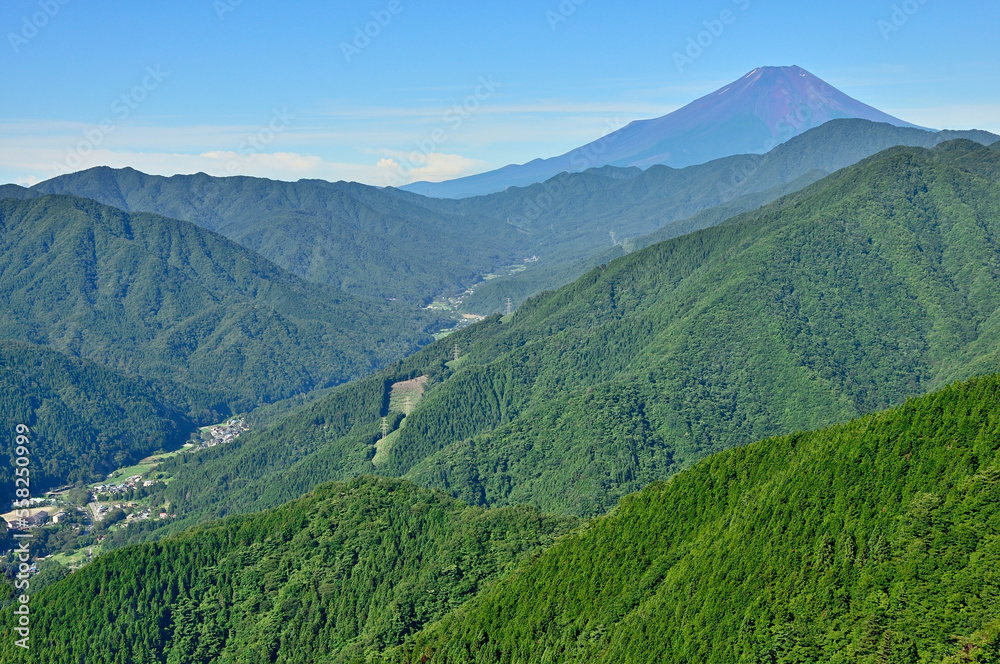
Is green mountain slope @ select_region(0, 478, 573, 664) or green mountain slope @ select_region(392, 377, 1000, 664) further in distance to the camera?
green mountain slope @ select_region(0, 478, 573, 664)

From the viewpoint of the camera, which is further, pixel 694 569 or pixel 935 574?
pixel 694 569

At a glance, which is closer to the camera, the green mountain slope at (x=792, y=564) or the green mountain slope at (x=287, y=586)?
the green mountain slope at (x=792, y=564)

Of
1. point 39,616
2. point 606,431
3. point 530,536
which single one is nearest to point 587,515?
point 606,431

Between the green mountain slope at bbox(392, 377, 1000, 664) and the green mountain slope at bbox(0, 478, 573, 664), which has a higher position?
the green mountain slope at bbox(392, 377, 1000, 664)

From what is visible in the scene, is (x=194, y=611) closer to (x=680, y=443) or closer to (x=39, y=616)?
(x=39, y=616)

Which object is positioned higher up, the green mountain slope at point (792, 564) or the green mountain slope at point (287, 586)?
the green mountain slope at point (792, 564)
